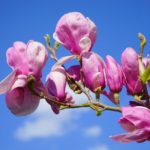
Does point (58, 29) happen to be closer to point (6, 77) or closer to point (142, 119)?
point (6, 77)

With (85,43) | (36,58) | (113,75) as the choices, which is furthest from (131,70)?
(36,58)

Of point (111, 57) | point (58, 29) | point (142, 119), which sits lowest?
point (142, 119)

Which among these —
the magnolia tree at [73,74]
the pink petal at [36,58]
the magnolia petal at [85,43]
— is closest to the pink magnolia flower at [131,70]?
the magnolia tree at [73,74]

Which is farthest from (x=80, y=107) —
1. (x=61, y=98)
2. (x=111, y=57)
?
(x=111, y=57)

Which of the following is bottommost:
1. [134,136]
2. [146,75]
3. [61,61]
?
[134,136]

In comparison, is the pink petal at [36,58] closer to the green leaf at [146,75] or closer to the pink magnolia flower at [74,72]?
the pink magnolia flower at [74,72]

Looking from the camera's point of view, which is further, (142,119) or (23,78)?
(23,78)

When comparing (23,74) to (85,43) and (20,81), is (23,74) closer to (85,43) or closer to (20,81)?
(20,81)
